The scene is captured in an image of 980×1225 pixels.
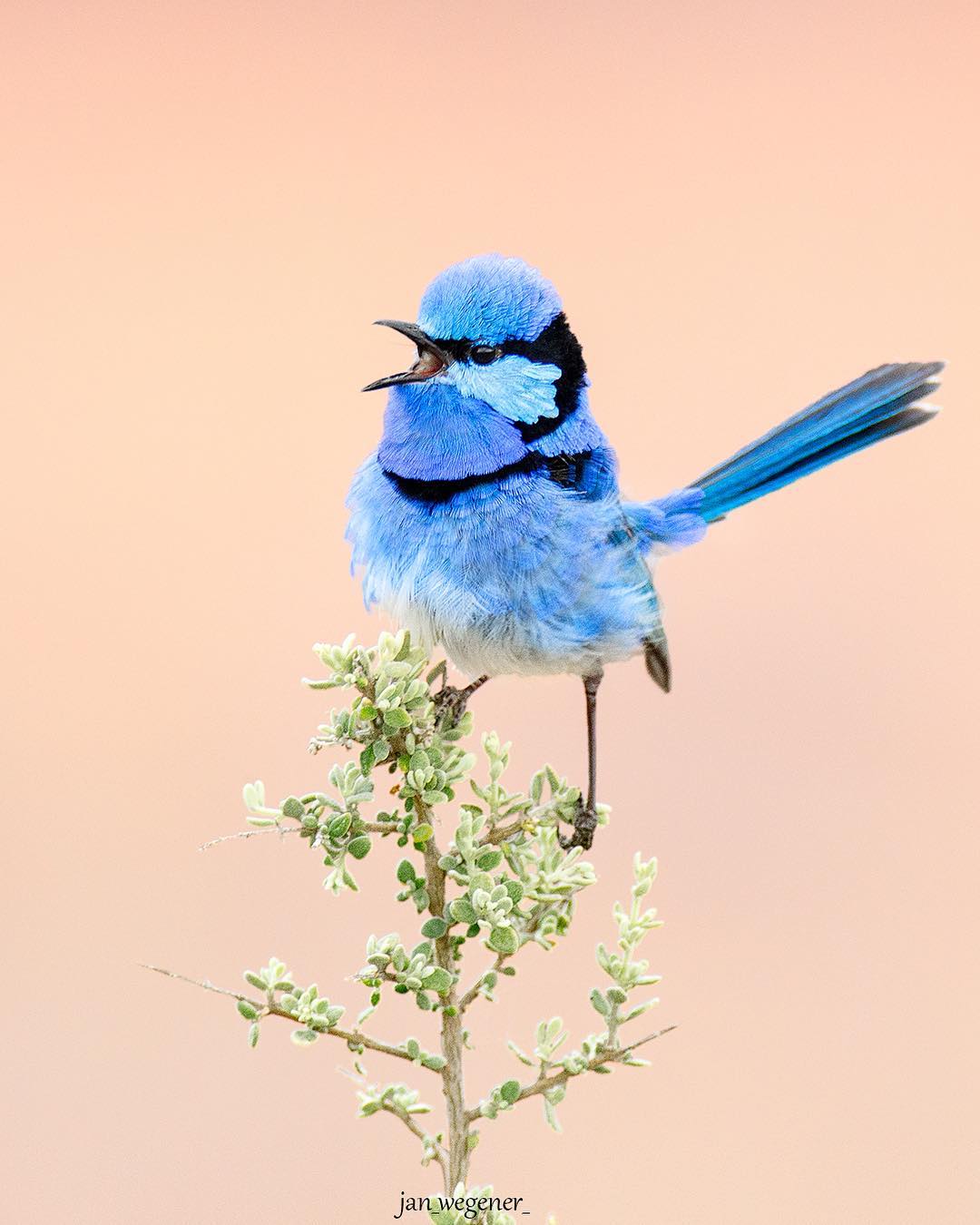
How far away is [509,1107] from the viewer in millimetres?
1107

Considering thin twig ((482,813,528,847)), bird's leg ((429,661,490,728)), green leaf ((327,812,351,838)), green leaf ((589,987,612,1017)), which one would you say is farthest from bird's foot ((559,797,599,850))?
green leaf ((327,812,351,838))

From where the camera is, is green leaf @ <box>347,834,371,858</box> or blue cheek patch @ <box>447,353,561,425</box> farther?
blue cheek patch @ <box>447,353,561,425</box>

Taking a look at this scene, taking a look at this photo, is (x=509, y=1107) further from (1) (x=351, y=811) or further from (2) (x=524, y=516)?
(2) (x=524, y=516)

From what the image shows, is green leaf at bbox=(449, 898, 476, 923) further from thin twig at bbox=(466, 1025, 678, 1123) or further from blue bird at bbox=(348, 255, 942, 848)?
blue bird at bbox=(348, 255, 942, 848)

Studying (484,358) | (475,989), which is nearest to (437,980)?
(475,989)

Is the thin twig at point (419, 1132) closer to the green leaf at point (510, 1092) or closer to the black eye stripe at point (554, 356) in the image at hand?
the green leaf at point (510, 1092)

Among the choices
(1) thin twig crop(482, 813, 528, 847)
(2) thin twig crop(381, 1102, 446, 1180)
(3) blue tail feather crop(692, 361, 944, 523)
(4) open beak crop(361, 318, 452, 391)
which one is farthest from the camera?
(3) blue tail feather crop(692, 361, 944, 523)

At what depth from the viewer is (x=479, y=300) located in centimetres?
167

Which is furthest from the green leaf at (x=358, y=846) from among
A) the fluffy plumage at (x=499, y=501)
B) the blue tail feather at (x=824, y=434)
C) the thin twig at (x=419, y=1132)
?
the blue tail feather at (x=824, y=434)

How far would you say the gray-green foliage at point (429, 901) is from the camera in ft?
3.64

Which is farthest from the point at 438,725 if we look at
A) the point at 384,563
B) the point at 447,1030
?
the point at 384,563

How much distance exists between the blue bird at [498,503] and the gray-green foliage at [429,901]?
0.42 meters

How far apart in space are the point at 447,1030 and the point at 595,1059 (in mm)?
133

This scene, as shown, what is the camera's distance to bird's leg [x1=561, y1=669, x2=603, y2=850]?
167 centimetres
